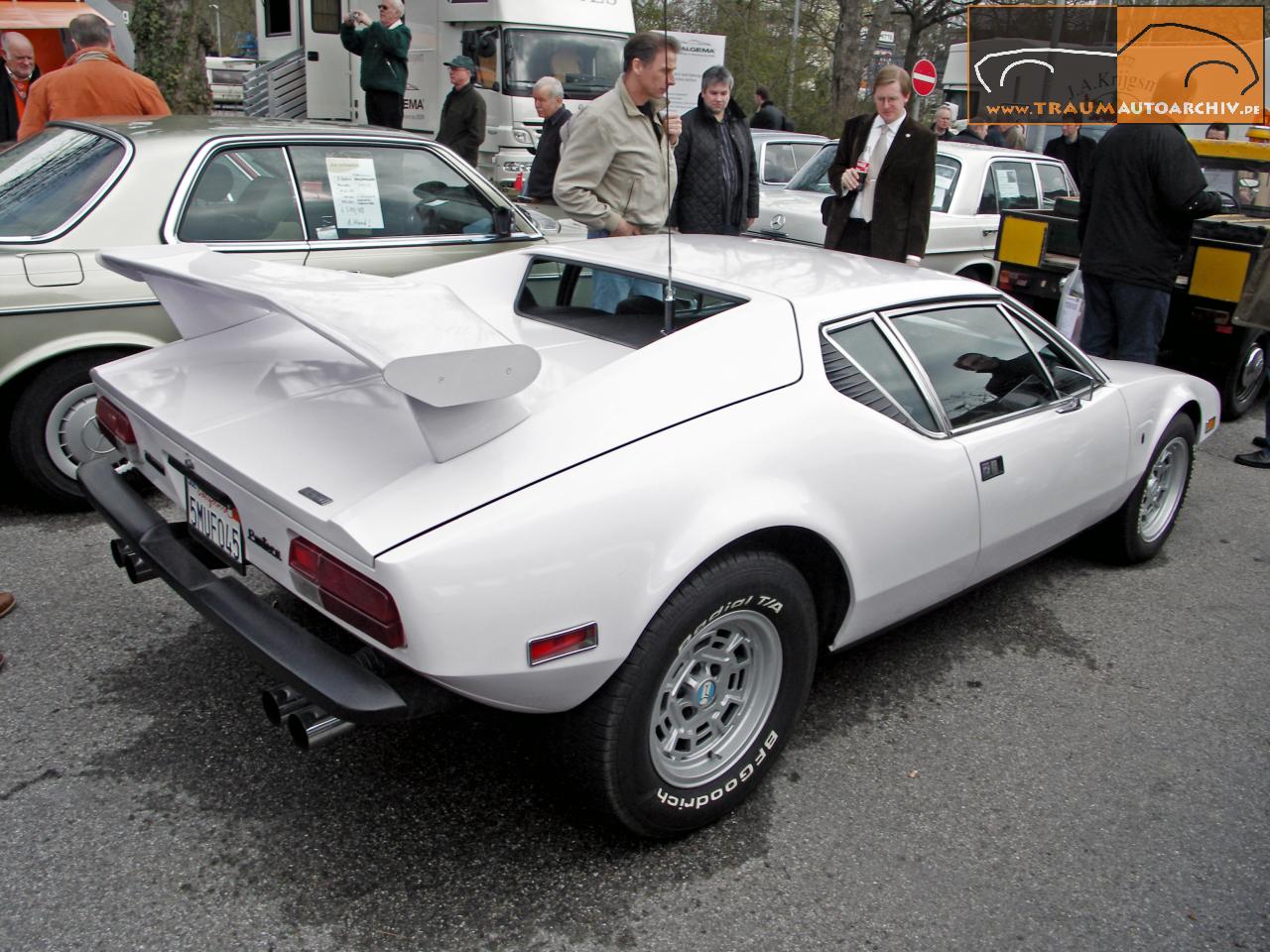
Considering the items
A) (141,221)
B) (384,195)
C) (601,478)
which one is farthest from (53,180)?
(601,478)

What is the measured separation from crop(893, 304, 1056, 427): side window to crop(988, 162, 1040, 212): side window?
5.67 metres

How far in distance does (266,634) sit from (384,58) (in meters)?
9.25

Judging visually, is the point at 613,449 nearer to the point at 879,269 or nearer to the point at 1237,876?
the point at 879,269

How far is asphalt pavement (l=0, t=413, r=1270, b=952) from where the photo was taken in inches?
89.7

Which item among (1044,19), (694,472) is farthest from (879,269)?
(1044,19)

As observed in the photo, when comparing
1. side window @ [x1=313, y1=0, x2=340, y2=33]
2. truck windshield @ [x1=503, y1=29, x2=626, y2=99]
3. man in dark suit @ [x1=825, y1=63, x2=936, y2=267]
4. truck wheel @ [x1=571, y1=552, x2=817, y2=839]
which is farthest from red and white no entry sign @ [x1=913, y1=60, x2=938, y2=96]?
truck wheel @ [x1=571, y1=552, x2=817, y2=839]

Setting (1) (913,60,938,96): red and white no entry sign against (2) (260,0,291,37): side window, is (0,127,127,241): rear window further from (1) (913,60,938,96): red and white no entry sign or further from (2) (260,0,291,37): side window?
(1) (913,60,938,96): red and white no entry sign

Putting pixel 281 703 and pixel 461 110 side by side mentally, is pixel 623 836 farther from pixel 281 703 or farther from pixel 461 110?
pixel 461 110

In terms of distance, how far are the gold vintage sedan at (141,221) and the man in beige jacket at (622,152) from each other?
2.14ft

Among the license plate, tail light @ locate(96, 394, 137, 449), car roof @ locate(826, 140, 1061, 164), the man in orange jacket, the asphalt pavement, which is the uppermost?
the man in orange jacket

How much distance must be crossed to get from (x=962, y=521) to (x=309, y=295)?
74.4 inches

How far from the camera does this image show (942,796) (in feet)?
9.19

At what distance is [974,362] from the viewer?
3.28 metres

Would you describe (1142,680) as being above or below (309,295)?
below
